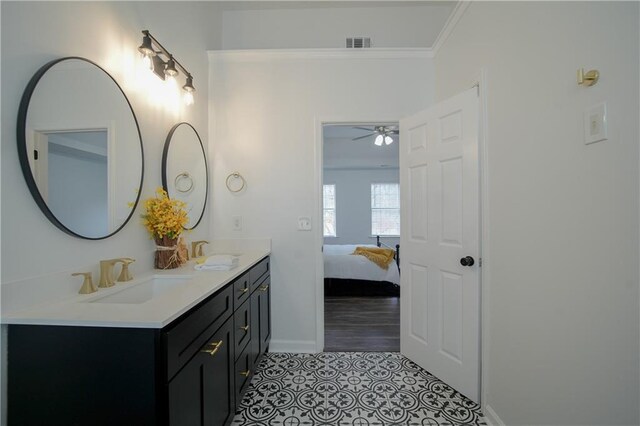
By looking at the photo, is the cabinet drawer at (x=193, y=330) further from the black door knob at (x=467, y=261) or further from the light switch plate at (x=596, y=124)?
the light switch plate at (x=596, y=124)

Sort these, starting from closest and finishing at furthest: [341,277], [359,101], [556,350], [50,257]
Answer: [50,257]
[556,350]
[359,101]
[341,277]

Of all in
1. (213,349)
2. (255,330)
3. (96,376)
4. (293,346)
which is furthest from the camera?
(293,346)

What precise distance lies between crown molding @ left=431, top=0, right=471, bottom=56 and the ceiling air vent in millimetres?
691

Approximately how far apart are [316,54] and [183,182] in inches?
66.1

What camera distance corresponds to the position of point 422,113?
7.10ft

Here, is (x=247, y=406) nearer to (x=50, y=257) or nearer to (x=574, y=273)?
(x=50, y=257)

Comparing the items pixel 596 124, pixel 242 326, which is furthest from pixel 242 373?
pixel 596 124

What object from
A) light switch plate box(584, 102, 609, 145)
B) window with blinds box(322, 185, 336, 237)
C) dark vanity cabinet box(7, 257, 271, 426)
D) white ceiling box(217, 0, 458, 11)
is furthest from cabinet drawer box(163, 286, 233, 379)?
window with blinds box(322, 185, 336, 237)

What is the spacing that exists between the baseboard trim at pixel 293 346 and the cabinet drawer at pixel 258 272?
71 centimetres

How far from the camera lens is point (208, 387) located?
3.94 feet

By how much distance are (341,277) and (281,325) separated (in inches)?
63.7

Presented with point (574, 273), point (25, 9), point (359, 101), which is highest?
point (359, 101)

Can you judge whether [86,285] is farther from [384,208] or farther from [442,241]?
[384,208]

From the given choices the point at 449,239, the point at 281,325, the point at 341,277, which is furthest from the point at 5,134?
the point at 341,277
